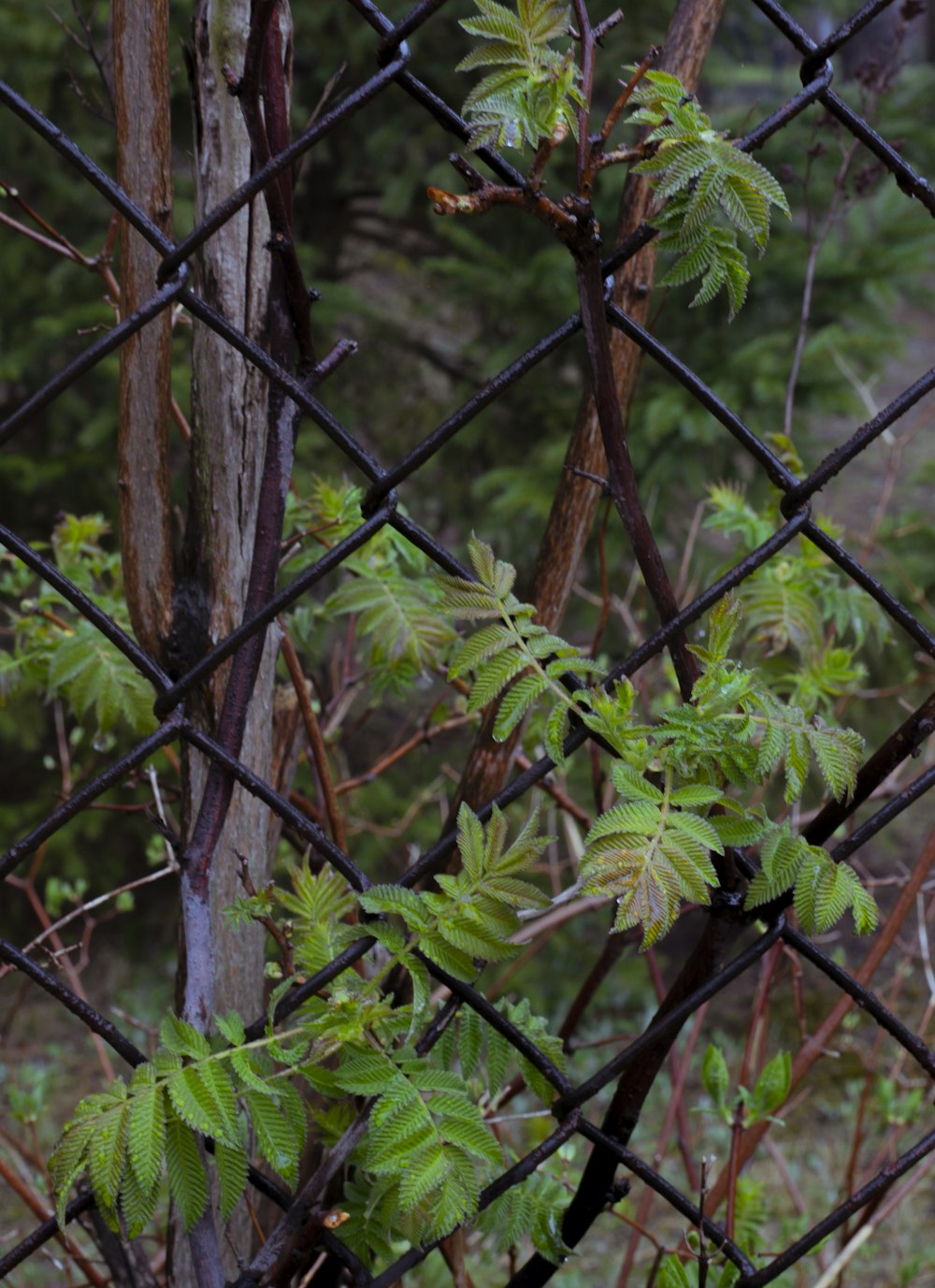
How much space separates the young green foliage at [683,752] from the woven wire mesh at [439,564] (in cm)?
4

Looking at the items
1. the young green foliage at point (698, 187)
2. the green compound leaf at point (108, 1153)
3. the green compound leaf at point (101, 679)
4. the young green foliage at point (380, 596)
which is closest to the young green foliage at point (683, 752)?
the young green foliage at point (698, 187)

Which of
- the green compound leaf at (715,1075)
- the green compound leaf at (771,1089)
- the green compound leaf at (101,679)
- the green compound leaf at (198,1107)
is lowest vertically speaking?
the green compound leaf at (771,1089)

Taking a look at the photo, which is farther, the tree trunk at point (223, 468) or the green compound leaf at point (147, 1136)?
the tree trunk at point (223, 468)

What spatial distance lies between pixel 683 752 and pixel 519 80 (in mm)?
404

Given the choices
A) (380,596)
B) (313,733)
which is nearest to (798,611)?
(380,596)

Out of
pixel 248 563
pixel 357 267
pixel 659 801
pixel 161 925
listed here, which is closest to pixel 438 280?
pixel 357 267

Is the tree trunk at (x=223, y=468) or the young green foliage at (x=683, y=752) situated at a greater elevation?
the tree trunk at (x=223, y=468)

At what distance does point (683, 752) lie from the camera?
2.38 ft

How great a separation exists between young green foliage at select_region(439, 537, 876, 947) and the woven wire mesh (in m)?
0.04

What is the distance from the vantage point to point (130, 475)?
912 millimetres

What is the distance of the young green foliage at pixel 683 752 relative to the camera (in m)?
0.68

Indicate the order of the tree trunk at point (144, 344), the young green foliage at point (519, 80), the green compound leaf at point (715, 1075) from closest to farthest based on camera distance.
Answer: the young green foliage at point (519, 80) → the tree trunk at point (144, 344) → the green compound leaf at point (715, 1075)

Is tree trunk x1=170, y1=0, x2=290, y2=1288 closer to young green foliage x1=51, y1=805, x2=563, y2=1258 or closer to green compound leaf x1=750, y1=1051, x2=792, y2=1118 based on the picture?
young green foliage x1=51, y1=805, x2=563, y2=1258

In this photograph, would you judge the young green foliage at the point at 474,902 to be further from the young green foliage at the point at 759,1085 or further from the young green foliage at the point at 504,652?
the young green foliage at the point at 759,1085
